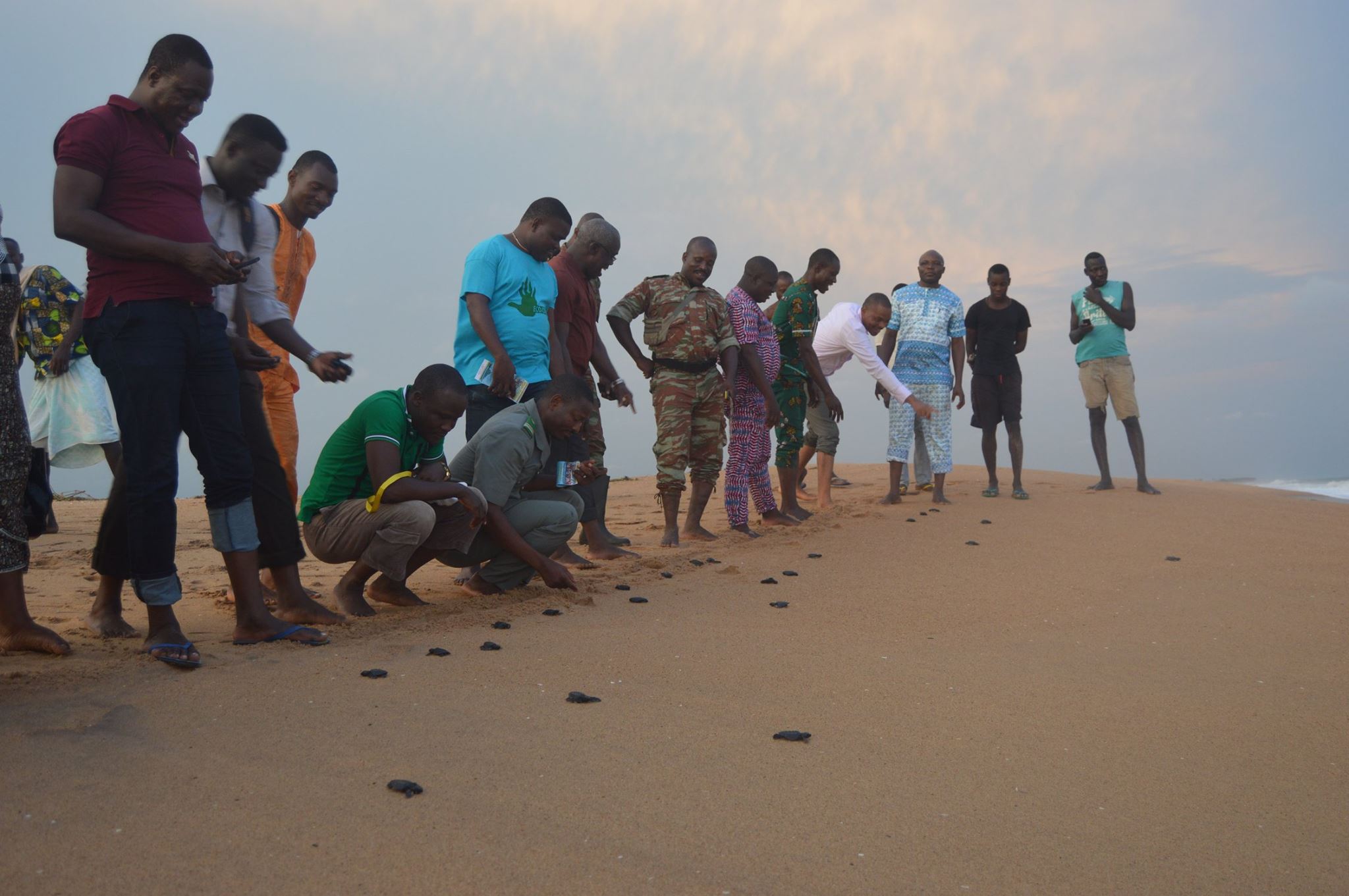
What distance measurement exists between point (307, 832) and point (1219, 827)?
2.11 metres

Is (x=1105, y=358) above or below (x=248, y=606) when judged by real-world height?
above

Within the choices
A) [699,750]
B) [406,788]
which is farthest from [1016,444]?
[406,788]

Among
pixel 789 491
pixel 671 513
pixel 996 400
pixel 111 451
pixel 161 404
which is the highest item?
pixel 996 400

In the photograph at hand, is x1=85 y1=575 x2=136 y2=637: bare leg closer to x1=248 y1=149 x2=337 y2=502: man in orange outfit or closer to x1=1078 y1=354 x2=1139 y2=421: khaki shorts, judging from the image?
x1=248 y1=149 x2=337 y2=502: man in orange outfit

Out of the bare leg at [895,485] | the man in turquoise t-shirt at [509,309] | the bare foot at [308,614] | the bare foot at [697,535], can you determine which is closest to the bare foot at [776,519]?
the bare foot at [697,535]

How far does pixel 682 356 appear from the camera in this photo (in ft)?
21.5

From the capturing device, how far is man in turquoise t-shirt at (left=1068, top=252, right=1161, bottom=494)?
31.6ft

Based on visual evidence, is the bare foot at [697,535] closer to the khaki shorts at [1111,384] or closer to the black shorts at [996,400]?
the black shorts at [996,400]

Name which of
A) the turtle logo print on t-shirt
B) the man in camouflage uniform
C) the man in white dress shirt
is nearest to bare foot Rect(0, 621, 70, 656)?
the turtle logo print on t-shirt

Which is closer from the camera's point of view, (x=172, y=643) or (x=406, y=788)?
(x=406, y=788)

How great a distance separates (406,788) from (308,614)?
1818mm

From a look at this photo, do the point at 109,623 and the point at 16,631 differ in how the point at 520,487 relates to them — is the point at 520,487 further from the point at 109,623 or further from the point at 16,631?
the point at 16,631

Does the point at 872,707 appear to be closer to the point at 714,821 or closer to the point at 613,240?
the point at 714,821

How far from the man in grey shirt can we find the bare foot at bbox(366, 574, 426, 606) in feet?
0.75
